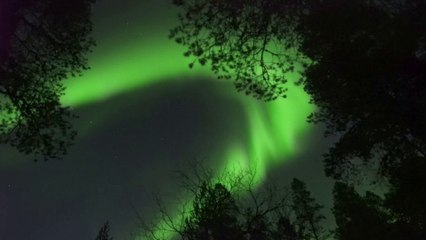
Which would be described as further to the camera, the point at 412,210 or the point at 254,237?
the point at 412,210

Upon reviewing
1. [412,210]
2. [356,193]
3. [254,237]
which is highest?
[356,193]

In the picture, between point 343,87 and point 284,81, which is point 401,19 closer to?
point 343,87

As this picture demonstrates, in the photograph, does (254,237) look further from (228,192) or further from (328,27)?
(328,27)

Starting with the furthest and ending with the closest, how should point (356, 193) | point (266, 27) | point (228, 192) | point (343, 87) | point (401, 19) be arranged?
1. point (356, 193)
2. point (228, 192)
3. point (343, 87)
4. point (401, 19)
5. point (266, 27)

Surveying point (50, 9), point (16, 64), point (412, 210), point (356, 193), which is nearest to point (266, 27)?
point (50, 9)

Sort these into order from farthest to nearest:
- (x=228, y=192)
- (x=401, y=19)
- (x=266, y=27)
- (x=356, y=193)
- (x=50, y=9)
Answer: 1. (x=356, y=193)
2. (x=228, y=192)
3. (x=401, y=19)
4. (x=266, y=27)
5. (x=50, y=9)

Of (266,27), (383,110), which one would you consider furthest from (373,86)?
(266,27)

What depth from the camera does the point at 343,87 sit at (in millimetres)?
17484

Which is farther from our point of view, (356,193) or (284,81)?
(356,193)

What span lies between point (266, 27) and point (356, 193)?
A: 30.5 m

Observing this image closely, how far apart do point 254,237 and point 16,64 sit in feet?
36.9

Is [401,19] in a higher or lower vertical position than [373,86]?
higher

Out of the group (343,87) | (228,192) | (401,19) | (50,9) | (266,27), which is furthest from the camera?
(228,192)

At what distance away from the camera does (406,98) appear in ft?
50.0
